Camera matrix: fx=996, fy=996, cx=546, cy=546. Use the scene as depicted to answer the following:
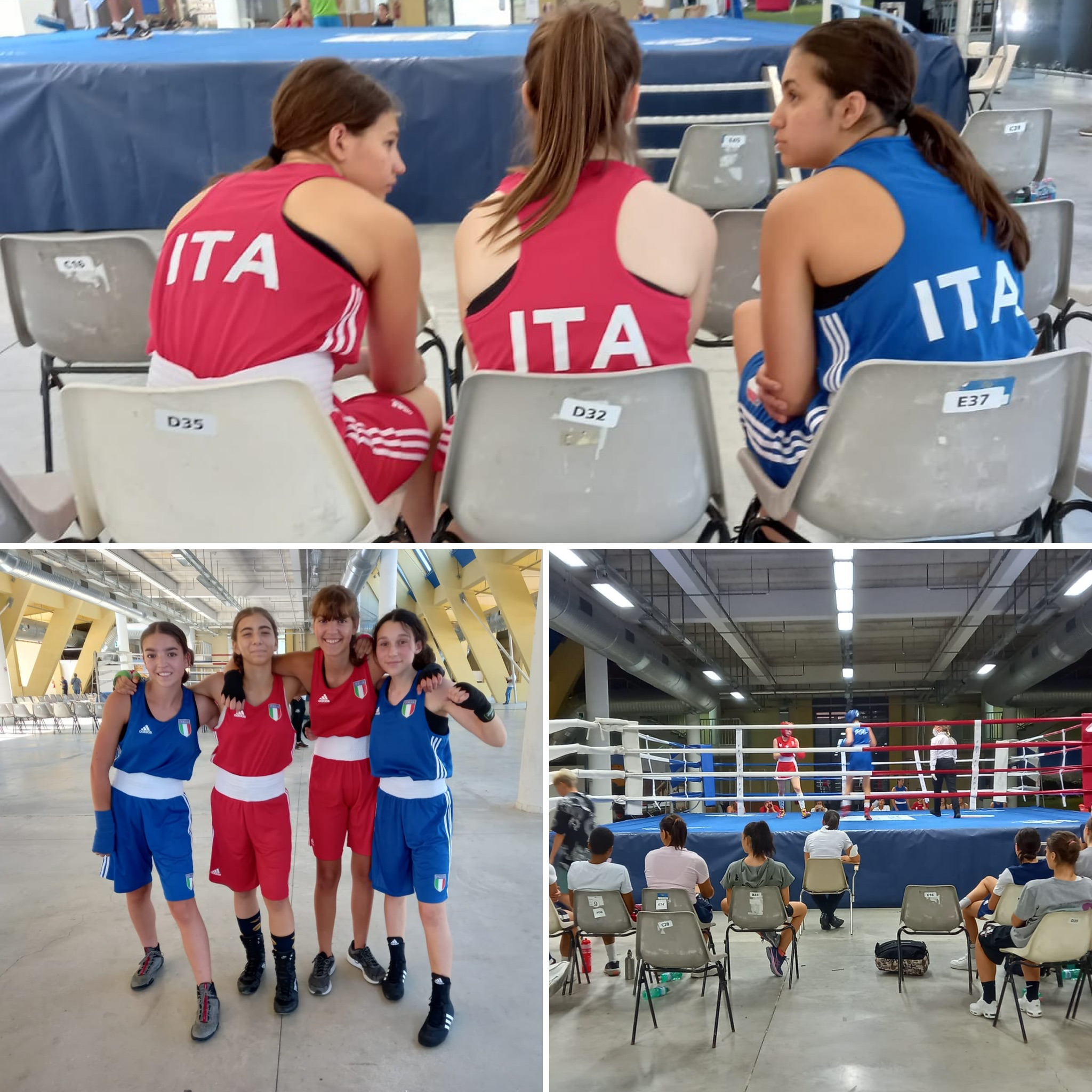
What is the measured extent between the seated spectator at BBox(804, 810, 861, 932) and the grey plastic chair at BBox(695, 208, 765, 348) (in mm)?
2025

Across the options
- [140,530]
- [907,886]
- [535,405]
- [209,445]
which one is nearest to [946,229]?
[535,405]

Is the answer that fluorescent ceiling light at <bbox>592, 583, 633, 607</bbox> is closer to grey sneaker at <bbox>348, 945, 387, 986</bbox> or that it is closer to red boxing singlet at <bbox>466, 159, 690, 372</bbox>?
red boxing singlet at <bbox>466, 159, 690, 372</bbox>

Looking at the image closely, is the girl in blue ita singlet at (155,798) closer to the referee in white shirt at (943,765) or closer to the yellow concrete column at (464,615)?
the yellow concrete column at (464,615)

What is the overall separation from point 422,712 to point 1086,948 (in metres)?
1.96

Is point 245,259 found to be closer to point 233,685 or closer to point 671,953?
point 233,685

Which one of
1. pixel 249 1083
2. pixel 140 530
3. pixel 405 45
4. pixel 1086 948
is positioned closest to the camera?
pixel 140 530

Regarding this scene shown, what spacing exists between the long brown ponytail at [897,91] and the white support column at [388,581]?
1.07m

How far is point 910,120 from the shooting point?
1616 mm

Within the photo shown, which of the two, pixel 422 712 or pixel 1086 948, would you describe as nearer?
pixel 422 712

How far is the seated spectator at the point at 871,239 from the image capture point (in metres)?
1.49

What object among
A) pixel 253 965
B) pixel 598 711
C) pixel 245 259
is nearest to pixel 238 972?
pixel 253 965

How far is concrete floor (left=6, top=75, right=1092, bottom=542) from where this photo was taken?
2756mm

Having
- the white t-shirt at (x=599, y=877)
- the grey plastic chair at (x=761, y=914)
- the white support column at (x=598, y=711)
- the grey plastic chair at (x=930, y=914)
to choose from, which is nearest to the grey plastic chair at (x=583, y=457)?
the white support column at (x=598, y=711)

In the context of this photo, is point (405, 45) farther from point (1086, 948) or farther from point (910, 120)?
point (1086, 948)
